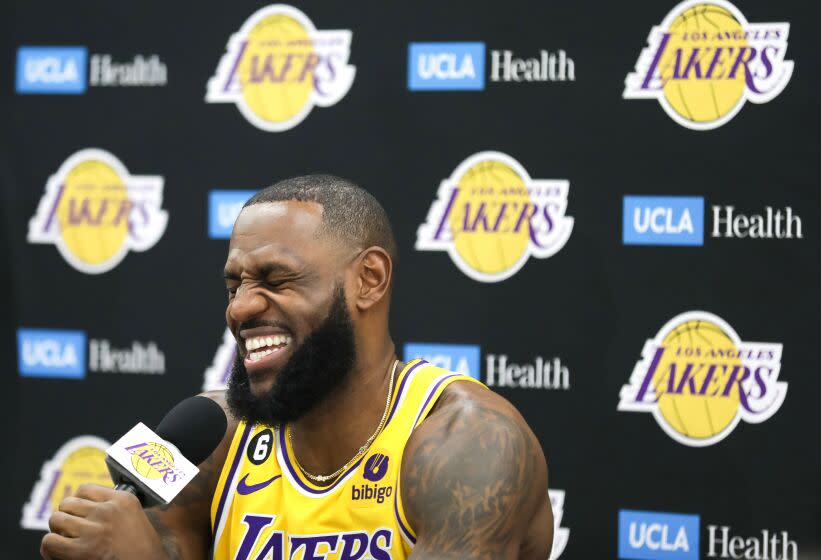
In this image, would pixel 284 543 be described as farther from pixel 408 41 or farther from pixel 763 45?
pixel 763 45

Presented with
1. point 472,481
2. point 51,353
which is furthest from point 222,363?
point 472,481

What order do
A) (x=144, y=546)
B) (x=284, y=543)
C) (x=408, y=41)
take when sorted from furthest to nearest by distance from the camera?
(x=408, y=41) < (x=284, y=543) < (x=144, y=546)

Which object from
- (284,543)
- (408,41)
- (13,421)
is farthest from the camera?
(13,421)

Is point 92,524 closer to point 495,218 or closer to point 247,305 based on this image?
point 247,305

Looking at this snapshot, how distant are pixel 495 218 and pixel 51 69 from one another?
143 cm

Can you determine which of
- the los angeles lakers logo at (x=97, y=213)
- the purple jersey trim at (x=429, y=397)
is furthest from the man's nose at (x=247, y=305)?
the los angeles lakers logo at (x=97, y=213)

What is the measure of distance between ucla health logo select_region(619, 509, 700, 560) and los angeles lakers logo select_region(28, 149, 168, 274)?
1.54 m

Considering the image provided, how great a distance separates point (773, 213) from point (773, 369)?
389mm

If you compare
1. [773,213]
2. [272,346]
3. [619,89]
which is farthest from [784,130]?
[272,346]

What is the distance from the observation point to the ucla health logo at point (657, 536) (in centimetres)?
264

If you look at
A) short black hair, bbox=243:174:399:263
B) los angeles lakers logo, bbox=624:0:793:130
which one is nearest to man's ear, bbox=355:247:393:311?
short black hair, bbox=243:174:399:263

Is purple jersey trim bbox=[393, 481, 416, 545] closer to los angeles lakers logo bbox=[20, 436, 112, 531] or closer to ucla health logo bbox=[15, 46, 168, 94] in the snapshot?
los angeles lakers logo bbox=[20, 436, 112, 531]

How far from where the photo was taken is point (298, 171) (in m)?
2.91

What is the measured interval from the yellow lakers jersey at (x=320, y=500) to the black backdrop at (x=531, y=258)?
0.84 meters
